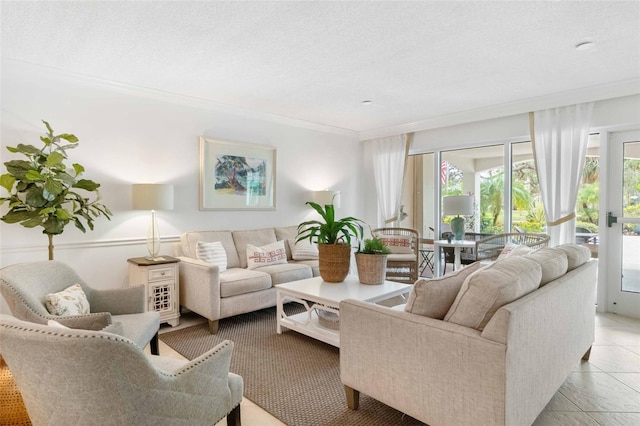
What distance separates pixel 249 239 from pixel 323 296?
1868 mm

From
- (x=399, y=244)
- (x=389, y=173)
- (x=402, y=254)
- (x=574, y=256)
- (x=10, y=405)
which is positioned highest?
(x=389, y=173)

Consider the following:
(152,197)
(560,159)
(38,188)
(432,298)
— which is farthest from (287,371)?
(560,159)

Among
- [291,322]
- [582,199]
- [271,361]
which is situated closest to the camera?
[271,361]

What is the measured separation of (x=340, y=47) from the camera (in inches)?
109

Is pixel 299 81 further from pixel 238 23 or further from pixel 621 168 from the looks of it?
pixel 621 168

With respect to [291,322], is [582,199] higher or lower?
higher

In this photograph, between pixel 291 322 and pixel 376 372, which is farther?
pixel 291 322

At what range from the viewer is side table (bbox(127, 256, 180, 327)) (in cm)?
331

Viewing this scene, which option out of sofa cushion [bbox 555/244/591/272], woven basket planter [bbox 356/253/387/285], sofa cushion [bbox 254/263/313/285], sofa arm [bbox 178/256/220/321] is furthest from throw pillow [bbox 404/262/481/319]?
sofa cushion [bbox 254/263/313/285]

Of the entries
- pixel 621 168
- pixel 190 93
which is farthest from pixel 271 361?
pixel 621 168

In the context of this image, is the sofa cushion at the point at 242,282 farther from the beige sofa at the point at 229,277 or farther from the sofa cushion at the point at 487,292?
the sofa cushion at the point at 487,292

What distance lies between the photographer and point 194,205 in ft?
13.8

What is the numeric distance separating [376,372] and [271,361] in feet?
3.66

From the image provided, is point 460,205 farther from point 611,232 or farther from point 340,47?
point 340,47
